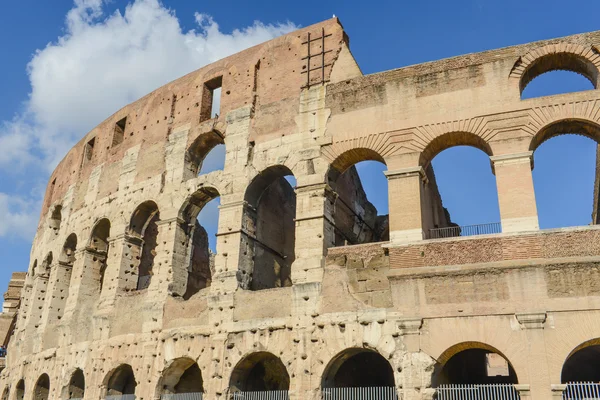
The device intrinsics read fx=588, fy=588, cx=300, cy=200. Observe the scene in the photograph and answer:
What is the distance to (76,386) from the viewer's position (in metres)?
15.0

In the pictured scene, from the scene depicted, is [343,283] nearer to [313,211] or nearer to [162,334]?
[313,211]

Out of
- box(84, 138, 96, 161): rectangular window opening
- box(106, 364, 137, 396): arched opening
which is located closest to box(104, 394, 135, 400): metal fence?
box(106, 364, 137, 396): arched opening

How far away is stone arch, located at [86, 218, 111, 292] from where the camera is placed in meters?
16.4

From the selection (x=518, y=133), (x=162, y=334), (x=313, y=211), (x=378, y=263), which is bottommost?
(x=162, y=334)

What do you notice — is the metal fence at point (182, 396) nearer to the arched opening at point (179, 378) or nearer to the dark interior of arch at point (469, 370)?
the arched opening at point (179, 378)

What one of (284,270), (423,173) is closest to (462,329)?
(423,173)

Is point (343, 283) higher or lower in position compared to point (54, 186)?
lower

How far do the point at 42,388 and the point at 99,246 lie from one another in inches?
167

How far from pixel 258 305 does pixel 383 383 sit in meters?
3.71

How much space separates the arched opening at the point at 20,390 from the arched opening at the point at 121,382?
15.9 feet

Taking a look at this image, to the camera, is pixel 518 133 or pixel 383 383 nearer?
pixel 518 133

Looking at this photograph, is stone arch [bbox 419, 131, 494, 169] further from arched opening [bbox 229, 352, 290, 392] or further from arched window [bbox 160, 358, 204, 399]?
arched window [bbox 160, 358, 204, 399]

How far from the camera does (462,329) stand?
32.4 feet

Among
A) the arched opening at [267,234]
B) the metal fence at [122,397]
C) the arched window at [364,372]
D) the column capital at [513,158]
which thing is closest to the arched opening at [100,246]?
the metal fence at [122,397]
